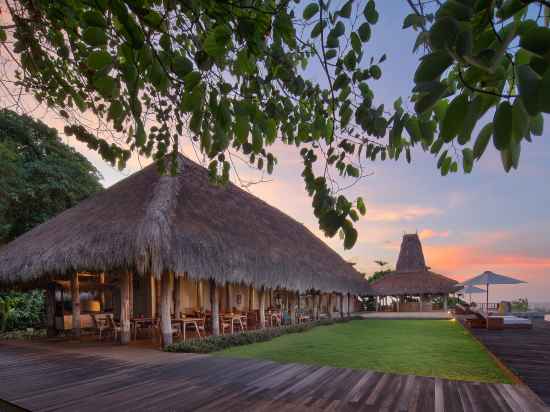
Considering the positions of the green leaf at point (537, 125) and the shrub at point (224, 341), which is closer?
the green leaf at point (537, 125)

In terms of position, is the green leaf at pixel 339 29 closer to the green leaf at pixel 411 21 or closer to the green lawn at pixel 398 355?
the green leaf at pixel 411 21

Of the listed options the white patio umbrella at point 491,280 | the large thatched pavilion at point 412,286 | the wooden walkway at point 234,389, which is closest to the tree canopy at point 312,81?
the wooden walkway at point 234,389

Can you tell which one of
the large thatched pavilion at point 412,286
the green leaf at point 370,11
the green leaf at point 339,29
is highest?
the green leaf at point 370,11

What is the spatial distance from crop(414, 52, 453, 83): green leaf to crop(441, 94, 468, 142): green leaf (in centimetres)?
7

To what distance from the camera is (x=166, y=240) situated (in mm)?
8609

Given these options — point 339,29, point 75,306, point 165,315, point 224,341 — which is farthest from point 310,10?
point 75,306

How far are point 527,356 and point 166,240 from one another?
729 centimetres

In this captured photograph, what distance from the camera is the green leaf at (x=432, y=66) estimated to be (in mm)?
765

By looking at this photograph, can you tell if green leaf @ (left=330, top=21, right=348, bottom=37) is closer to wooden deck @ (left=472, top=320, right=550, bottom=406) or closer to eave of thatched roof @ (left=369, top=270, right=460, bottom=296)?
wooden deck @ (left=472, top=320, right=550, bottom=406)

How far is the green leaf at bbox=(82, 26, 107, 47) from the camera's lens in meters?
1.39

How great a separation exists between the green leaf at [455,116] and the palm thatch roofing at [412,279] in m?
22.7

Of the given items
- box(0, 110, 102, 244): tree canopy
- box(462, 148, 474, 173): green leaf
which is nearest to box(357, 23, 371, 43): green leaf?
box(462, 148, 474, 173): green leaf

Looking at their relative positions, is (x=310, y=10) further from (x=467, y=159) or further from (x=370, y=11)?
(x=467, y=159)

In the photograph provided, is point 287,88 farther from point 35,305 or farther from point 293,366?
point 35,305
